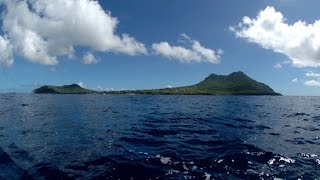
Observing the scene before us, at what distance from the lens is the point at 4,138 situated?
2545cm

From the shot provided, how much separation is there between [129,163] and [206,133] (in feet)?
43.4

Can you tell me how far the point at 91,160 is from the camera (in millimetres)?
17656

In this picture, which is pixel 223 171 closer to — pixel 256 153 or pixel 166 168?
pixel 166 168

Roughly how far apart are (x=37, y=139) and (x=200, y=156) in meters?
13.3

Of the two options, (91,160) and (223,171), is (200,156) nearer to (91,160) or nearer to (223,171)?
(223,171)

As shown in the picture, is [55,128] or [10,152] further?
[55,128]

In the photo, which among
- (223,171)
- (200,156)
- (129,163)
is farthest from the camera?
(200,156)

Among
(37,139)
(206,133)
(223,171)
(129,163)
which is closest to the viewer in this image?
(223,171)

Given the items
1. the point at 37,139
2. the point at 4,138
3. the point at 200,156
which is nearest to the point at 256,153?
the point at 200,156

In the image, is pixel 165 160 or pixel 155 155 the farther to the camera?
pixel 155 155

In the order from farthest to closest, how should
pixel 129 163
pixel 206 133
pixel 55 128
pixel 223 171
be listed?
1. pixel 55 128
2. pixel 206 133
3. pixel 129 163
4. pixel 223 171

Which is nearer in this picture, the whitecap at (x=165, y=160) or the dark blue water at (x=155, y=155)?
the dark blue water at (x=155, y=155)

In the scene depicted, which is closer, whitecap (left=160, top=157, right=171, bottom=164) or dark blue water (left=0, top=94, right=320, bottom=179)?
dark blue water (left=0, top=94, right=320, bottom=179)

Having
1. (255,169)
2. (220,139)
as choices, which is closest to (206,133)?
(220,139)
